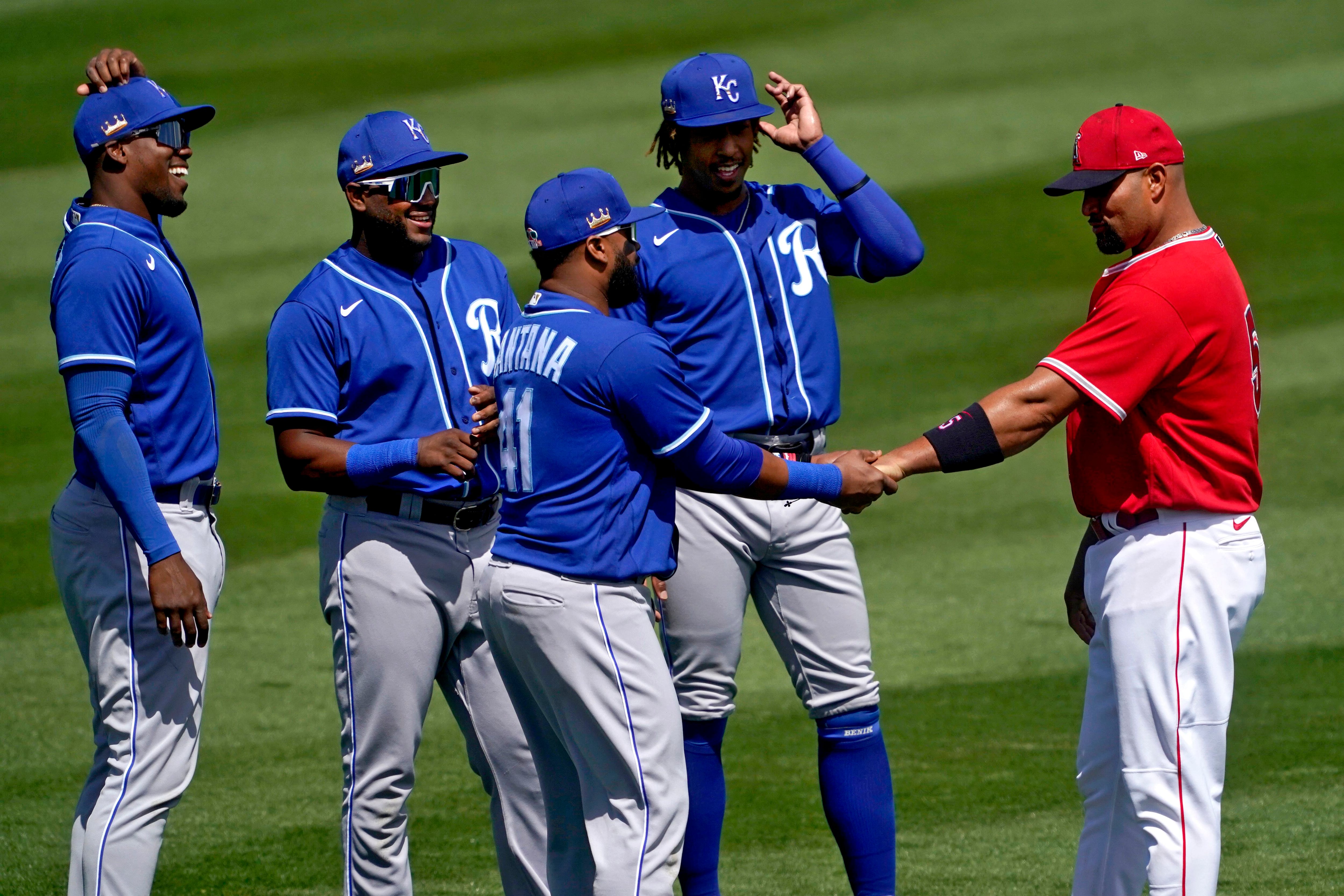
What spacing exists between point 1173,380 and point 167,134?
9.57ft

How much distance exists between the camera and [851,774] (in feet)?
16.2

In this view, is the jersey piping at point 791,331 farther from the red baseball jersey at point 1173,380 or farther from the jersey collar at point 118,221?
the jersey collar at point 118,221

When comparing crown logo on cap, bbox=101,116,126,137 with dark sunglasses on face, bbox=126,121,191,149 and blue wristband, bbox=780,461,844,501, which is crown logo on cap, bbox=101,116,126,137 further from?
blue wristband, bbox=780,461,844,501

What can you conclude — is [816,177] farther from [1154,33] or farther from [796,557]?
[796,557]

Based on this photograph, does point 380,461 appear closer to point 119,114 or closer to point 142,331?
point 142,331

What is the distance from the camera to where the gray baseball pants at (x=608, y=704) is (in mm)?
4070

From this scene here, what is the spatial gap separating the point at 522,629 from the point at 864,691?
135 centimetres

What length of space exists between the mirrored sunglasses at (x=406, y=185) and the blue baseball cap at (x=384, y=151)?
12 mm

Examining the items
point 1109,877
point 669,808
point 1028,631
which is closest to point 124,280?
point 669,808

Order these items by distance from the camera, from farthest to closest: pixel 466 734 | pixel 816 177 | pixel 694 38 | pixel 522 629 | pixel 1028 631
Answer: pixel 694 38 → pixel 816 177 → pixel 1028 631 → pixel 466 734 → pixel 522 629

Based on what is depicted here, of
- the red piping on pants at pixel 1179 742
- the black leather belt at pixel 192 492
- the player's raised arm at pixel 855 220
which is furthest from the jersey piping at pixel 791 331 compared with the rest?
the black leather belt at pixel 192 492

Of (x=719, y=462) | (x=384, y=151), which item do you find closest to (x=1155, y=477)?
(x=719, y=462)

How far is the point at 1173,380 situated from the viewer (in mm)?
4273

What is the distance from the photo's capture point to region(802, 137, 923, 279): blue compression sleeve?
5.22m
